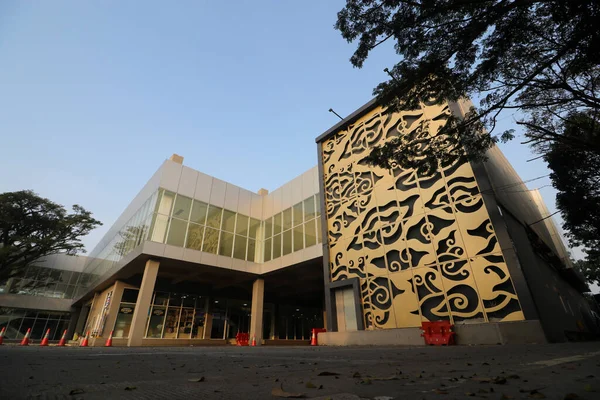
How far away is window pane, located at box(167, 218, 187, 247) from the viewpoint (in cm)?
1581

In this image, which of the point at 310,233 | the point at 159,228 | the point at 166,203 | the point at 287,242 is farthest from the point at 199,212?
the point at 310,233

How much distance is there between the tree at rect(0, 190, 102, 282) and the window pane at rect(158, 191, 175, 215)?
15.3 m

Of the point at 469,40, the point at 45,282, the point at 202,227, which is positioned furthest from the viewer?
the point at 45,282

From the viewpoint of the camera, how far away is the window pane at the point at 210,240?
17.0 meters

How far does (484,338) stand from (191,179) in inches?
640

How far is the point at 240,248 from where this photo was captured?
727 inches

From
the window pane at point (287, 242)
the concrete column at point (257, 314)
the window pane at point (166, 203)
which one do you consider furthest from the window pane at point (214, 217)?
the concrete column at point (257, 314)

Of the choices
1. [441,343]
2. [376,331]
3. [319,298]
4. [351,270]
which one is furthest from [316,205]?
[319,298]

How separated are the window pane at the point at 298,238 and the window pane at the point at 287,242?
1.60 feet

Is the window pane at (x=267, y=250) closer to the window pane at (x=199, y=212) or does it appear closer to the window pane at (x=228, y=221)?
the window pane at (x=228, y=221)

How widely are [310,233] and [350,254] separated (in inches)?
172

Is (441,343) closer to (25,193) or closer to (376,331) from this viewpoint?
(376,331)

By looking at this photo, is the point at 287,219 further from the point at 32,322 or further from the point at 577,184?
the point at 32,322

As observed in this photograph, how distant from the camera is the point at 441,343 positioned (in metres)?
7.84
